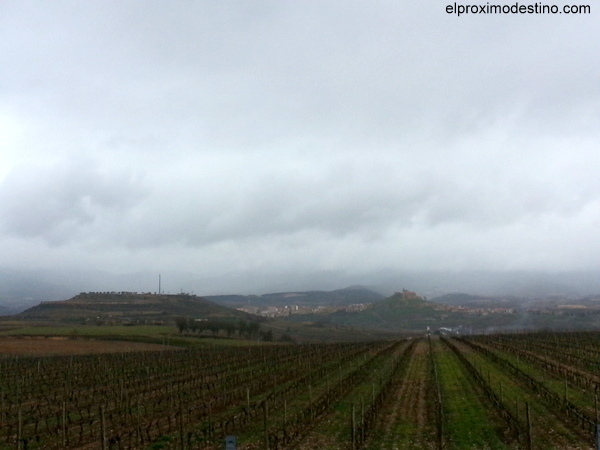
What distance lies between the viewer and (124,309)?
530 feet

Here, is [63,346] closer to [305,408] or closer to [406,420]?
[305,408]

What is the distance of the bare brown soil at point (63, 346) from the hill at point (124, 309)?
52.9 meters

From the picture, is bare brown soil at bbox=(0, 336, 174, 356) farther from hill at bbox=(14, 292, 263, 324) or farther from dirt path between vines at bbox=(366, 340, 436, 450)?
hill at bbox=(14, 292, 263, 324)

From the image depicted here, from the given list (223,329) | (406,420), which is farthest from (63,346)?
(406,420)

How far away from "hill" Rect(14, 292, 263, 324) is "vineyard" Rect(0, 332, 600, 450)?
10345 cm

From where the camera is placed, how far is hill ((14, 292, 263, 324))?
5453 inches

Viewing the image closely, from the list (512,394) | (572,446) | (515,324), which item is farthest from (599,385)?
(515,324)

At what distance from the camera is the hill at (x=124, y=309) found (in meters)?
138

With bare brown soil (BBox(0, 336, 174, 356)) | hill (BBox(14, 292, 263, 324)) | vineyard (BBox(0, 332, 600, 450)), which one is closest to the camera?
vineyard (BBox(0, 332, 600, 450))

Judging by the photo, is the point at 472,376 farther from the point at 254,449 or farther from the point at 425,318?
the point at 425,318

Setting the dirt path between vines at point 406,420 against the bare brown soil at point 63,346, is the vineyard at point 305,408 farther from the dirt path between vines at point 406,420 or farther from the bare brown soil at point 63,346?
the bare brown soil at point 63,346

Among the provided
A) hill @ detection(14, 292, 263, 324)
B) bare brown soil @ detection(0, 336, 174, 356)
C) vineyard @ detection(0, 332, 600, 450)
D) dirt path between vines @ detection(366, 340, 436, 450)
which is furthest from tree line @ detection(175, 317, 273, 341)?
dirt path between vines @ detection(366, 340, 436, 450)

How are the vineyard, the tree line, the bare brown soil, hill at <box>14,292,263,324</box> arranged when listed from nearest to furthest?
the vineyard < the bare brown soil < the tree line < hill at <box>14,292,263,324</box>

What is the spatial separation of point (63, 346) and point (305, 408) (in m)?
57.2
